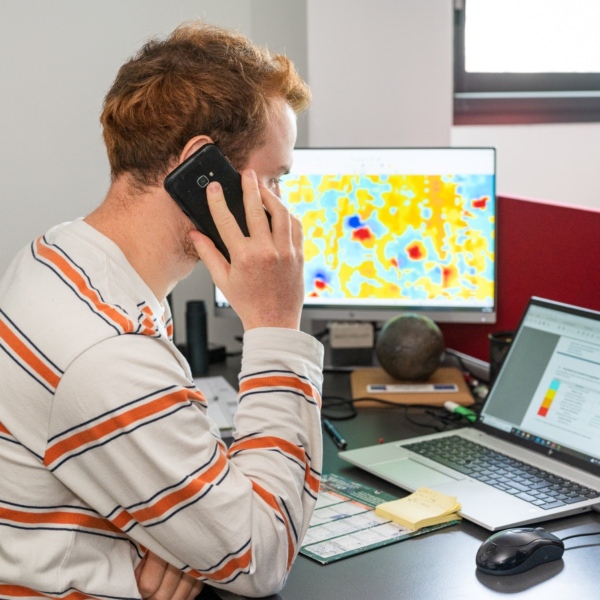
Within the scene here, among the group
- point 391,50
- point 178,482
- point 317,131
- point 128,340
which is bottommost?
point 178,482

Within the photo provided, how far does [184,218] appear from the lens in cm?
118

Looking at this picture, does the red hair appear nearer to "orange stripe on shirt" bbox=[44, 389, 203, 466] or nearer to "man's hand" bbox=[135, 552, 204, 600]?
"orange stripe on shirt" bbox=[44, 389, 203, 466]

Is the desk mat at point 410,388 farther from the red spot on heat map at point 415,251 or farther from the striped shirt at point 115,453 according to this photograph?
the striped shirt at point 115,453

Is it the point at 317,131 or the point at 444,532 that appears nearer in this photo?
the point at 444,532

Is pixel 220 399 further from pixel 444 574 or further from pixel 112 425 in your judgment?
pixel 112 425

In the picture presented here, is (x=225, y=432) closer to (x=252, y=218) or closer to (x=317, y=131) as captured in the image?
(x=252, y=218)

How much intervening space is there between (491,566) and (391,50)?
4.39 ft

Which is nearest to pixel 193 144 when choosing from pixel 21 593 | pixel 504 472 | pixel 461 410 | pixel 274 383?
pixel 274 383

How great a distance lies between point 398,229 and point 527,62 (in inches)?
45.2

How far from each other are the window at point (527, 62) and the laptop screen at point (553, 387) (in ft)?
4.67

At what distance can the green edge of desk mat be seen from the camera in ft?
4.03

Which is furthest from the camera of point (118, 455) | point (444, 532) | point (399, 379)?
point (399, 379)

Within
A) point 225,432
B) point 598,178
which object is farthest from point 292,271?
point 598,178

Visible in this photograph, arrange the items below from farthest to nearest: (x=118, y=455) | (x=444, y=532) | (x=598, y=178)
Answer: (x=598, y=178)
(x=444, y=532)
(x=118, y=455)
